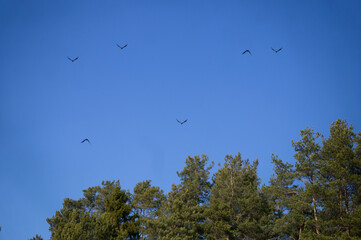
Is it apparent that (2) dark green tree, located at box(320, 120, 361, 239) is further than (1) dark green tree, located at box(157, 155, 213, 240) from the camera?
No

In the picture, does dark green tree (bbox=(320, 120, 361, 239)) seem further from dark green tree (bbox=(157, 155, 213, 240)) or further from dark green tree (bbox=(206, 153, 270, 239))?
dark green tree (bbox=(157, 155, 213, 240))

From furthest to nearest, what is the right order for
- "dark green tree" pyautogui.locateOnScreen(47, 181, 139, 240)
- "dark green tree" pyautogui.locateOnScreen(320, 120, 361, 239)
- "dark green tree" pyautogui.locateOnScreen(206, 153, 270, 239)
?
"dark green tree" pyautogui.locateOnScreen(206, 153, 270, 239) → "dark green tree" pyautogui.locateOnScreen(47, 181, 139, 240) → "dark green tree" pyautogui.locateOnScreen(320, 120, 361, 239)

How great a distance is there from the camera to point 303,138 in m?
36.2

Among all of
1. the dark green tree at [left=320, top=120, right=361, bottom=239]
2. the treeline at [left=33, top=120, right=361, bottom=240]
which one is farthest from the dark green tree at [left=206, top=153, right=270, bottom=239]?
the dark green tree at [left=320, top=120, right=361, bottom=239]

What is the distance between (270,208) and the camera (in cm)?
3844

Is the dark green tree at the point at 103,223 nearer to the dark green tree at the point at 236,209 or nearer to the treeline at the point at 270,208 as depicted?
the treeline at the point at 270,208

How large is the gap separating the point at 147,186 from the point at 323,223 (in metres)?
28.3

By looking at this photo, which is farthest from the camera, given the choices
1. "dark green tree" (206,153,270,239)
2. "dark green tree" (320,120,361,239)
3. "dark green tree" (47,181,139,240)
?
"dark green tree" (206,153,270,239)

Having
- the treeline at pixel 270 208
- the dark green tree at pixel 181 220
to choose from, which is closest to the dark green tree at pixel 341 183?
the treeline at pixel 270 208

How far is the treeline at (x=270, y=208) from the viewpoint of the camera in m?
29.9

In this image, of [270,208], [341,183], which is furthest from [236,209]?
[341,183]

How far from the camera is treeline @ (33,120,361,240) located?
98.0 feet

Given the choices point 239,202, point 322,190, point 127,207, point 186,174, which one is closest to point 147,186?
point 186,174

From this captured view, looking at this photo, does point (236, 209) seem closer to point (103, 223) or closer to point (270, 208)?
point (270, 208)
